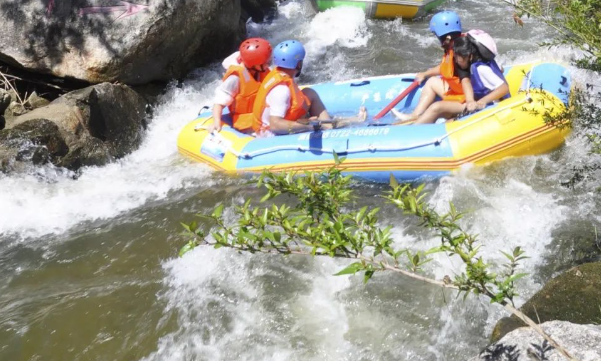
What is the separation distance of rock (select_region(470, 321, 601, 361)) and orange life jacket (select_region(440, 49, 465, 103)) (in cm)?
356

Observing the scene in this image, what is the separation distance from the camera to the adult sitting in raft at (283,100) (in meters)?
5.32

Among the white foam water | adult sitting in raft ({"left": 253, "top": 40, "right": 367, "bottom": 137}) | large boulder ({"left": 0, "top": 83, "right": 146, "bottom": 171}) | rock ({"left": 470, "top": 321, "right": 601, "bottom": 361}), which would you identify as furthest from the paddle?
rock ({"left": 470, "top": 321, "right": 601, "bottom": 361})

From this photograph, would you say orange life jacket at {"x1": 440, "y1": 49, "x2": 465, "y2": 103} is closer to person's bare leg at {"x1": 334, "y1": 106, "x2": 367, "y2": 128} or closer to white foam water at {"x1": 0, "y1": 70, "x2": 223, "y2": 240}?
person's bare leg at {"x1": 334, "y1": 106, "x2": 367, "y2": 128}

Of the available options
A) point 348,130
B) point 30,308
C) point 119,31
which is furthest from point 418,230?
point 119,31

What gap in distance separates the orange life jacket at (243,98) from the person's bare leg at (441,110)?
5.22 ft

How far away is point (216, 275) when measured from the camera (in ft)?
13.3

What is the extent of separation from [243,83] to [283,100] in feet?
2.00

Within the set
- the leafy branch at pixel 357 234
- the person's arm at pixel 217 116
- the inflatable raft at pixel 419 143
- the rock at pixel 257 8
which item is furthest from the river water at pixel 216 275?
the rock at pixel 257 8

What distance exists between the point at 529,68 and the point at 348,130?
180 cm

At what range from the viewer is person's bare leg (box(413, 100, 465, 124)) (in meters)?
5.38

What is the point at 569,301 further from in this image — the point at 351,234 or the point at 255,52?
the point at 255,52

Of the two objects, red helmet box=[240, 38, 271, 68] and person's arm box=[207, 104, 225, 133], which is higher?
red helmet box=[240, 38, 271, 68]

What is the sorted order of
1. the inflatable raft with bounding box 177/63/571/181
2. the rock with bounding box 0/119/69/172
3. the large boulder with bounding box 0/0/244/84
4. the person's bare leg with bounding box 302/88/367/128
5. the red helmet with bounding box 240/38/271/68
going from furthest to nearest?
the large boulder with bounding box 0/0/244/84
the person's bare leg with bounding box 302/88/367/128
the red helmet with bounding box 240/38/271/68
the rock with bounding box 0/119/69/172
the inflatable raft with bounding box 177/63/571/181

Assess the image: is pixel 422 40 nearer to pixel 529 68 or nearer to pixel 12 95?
pixel 529 68
